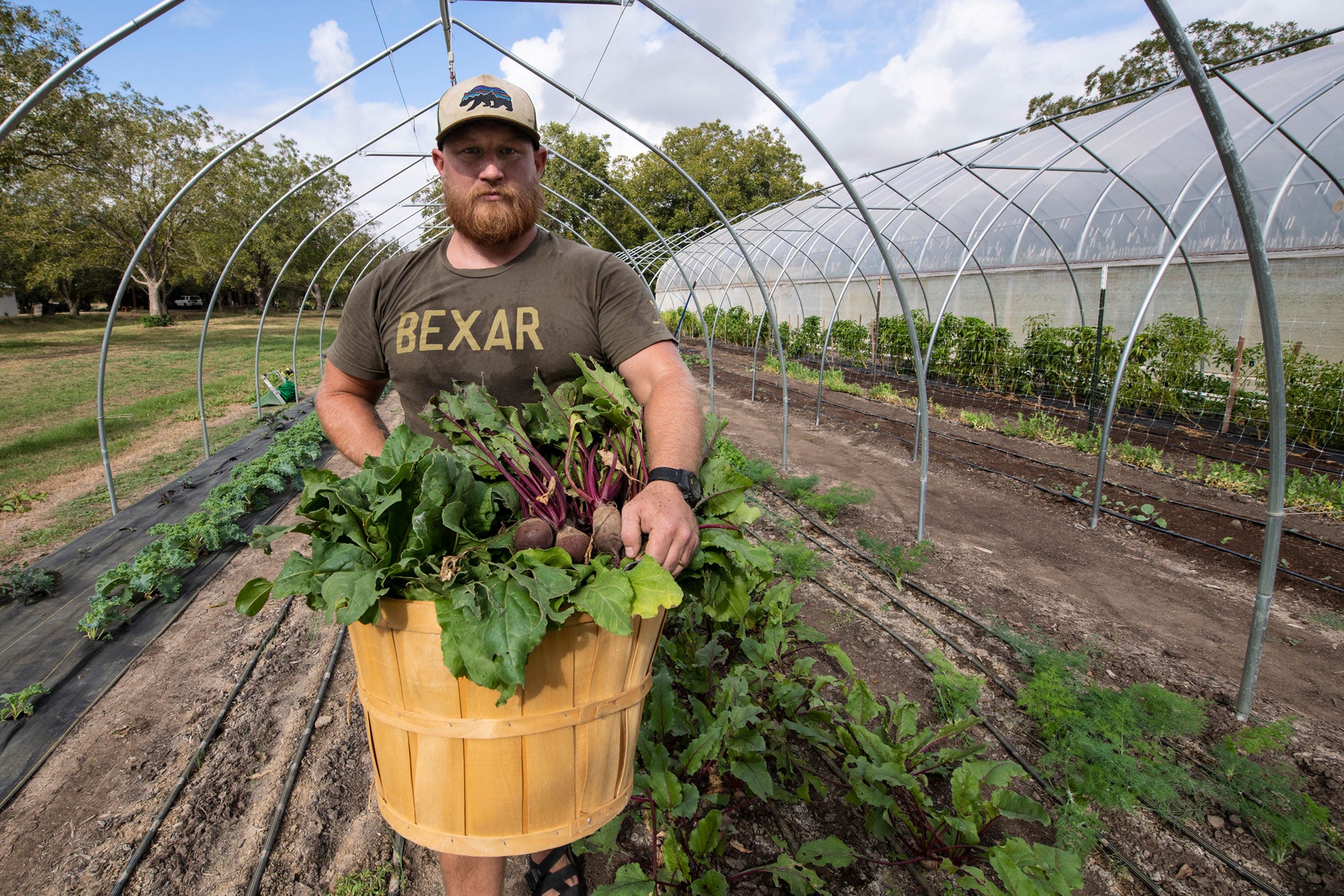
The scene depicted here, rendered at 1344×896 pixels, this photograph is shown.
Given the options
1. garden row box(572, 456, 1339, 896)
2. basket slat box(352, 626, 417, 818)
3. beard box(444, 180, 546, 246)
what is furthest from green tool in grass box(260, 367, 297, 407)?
basket slat box(352, 626, 417, 818)

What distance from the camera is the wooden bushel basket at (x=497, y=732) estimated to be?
1212 millimetres

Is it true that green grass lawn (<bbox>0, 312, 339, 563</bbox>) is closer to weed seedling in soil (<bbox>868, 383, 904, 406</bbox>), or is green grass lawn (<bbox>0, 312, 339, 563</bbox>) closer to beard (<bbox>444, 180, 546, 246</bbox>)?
beard (<bbox>444, 180, 546, 246</bbox>)

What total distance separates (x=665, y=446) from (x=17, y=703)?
12.3ft

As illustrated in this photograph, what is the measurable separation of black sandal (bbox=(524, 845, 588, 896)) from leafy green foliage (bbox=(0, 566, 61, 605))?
14.4 ft

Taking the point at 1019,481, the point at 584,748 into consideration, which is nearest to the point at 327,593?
the point at 584,748

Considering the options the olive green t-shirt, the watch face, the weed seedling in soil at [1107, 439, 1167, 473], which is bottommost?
the weed seedling in soil at [1107, 439, 1167, 473]

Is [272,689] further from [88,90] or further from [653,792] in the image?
[88,90]

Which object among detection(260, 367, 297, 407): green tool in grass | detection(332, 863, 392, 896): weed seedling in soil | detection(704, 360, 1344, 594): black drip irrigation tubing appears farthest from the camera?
detection(260, 367, 297, 407): green tool in grass

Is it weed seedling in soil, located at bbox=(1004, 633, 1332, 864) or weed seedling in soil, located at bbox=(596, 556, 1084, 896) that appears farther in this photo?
weed seedling in soil, located at bbox=(1004, 633, 1332, 864)

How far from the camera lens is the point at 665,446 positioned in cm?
156

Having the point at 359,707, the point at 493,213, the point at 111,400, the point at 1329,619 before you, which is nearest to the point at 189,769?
the point at 359,707

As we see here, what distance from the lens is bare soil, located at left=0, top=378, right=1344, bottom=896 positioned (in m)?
2.31

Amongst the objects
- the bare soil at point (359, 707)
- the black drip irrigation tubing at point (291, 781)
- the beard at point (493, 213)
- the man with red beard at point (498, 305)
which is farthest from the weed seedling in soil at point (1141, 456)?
the black drip irrigation tubing at point (291, 781)

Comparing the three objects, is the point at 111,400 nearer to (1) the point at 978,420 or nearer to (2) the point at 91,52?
(2) the point at 91,52
